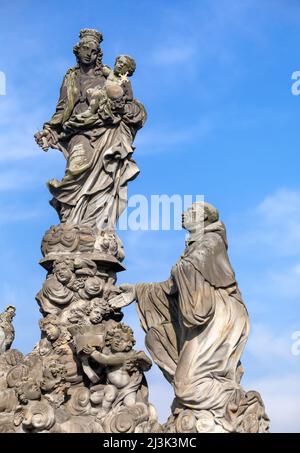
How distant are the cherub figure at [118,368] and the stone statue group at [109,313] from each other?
0.5 inches

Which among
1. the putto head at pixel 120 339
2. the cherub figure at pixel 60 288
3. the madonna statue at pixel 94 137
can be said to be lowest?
the putto head at pixel 120 339

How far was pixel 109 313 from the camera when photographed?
16000 millimetres

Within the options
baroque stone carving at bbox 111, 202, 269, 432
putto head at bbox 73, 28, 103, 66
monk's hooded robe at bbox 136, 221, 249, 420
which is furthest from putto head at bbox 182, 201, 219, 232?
putto head at bbox 73, 28, 103, 66

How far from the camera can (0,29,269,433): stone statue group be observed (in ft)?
48.6

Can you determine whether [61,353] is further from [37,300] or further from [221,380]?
[221,380]

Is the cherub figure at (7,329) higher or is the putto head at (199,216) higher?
the putto head at (199,216)

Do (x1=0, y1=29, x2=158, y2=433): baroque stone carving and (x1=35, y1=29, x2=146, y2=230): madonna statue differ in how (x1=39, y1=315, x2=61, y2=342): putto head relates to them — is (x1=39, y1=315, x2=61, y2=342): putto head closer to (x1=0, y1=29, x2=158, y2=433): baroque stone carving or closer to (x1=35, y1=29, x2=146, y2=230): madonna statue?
(x1=0, y1=29, x2=158, y2=433): baroque stone carving

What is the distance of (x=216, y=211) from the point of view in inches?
623

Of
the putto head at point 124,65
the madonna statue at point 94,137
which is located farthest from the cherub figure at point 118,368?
the putto head at point 124,65

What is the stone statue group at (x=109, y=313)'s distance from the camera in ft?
48.6

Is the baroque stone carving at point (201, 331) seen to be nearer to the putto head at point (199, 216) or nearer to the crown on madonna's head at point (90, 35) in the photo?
the putto head at point (199, 216)

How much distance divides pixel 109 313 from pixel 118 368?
3.48 ft

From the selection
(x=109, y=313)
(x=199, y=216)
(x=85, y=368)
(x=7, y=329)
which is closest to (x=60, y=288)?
(x=109, y=313)

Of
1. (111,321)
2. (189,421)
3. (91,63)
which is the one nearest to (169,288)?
(111,321)
